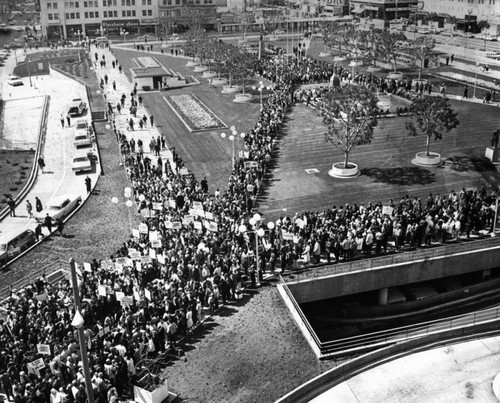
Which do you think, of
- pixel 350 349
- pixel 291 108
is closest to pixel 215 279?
pixel 350 349

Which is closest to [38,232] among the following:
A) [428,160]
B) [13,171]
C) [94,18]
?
[13,171]

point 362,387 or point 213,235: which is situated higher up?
point 213,235

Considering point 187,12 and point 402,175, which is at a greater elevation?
point 187,12

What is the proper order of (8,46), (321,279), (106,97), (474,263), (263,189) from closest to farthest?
(321,279) < (474,263) < (263,189) < (106,97) < (8,46)

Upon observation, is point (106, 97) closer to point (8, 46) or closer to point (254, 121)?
point (254, 121)

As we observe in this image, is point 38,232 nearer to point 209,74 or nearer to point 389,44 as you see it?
point 209,74
